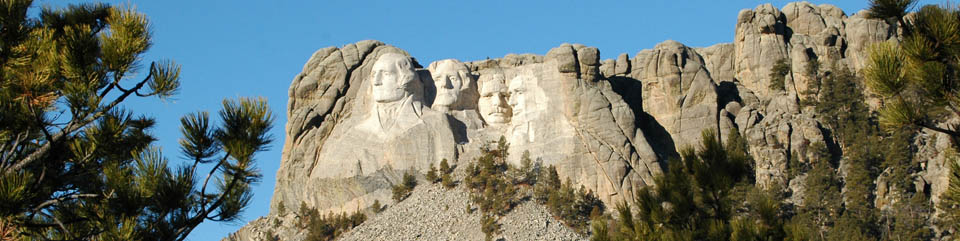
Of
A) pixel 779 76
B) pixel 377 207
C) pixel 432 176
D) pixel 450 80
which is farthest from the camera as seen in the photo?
pixel 779 76

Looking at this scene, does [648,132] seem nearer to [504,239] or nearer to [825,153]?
[825,153]

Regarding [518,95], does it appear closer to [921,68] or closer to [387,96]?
[387,96]

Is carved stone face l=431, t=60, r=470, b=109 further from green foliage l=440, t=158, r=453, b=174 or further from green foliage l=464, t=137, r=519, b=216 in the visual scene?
green foliage l=440, t=158, r=453, b=174

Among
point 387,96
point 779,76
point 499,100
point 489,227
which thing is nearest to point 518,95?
point 499,100

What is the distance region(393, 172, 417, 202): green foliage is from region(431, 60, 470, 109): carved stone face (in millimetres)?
5477

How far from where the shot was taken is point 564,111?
6962 centimetres

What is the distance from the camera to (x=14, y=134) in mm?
21438

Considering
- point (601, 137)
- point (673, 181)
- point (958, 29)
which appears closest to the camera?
point (958, 29)

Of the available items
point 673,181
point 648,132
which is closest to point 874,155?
point 648,132

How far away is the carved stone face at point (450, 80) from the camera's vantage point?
73188 mm

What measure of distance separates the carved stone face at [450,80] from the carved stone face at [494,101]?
114 cm

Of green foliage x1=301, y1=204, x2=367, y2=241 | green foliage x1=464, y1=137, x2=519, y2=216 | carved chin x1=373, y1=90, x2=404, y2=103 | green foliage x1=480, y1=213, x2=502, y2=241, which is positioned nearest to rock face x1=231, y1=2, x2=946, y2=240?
carved chin x1=373, y1=90, x2=404, y2=103

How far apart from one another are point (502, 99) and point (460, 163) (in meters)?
4.95

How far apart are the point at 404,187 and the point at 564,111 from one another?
28.8ft
